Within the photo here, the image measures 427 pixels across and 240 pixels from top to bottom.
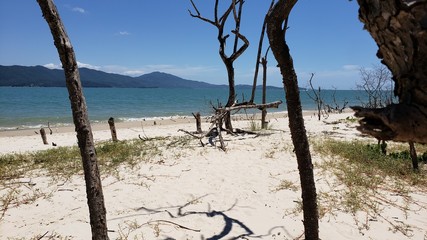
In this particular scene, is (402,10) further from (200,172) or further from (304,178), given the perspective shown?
(200,172)

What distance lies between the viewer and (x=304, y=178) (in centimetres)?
325

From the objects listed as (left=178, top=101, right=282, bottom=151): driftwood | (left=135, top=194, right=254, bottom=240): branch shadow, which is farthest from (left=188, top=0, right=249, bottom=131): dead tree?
(left=135, top=194, right=254, bottom=240): branch shadow

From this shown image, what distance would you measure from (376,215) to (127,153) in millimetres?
5721

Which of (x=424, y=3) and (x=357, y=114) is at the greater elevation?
(x=424, y=3)

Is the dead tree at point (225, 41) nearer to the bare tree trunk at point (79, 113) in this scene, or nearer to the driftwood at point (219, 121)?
the driftwood at point (219, 121)

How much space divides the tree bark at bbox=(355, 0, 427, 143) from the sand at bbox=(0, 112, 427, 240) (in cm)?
202

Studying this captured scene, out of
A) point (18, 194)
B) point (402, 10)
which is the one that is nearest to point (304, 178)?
point (402, 10)

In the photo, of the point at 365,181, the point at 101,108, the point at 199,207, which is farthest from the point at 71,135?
the point at 101,108

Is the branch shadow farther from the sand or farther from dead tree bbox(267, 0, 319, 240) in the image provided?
dead tree bbox(267, 0, 319, 240)

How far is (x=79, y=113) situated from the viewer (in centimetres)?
277

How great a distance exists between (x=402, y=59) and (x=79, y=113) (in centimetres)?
250

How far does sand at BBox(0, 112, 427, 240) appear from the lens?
4.34 meters

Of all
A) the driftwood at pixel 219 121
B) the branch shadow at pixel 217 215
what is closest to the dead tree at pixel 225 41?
the driftwood at pixel 219 121

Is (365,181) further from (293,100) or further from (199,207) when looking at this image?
(293,100)
